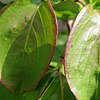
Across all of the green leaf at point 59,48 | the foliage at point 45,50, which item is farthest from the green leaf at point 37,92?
the green leaf at point 59,48

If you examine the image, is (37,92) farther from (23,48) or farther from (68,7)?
(68,7)

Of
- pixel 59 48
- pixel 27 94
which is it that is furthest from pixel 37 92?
pixel 59 48

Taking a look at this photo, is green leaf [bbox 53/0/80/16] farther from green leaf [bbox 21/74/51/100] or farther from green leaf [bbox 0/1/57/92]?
green leaf [bbox 21/74/51/100]

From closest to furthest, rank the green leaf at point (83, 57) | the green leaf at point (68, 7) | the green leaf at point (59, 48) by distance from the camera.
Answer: the green leaf at point (83, 57), the green leaf at point (68, 7), the green leaf at point (59, 48)

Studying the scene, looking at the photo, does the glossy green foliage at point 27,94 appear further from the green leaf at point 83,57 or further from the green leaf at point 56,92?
the green leaf at point 83,57

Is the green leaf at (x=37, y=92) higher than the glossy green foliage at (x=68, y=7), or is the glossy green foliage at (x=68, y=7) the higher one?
the glossy green foliage at (x=68, y=7)

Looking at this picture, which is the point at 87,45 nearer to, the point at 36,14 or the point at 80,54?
the point at 80,54

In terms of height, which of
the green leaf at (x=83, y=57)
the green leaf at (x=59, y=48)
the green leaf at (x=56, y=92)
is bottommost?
the green leaf at (x=59, y=48)
